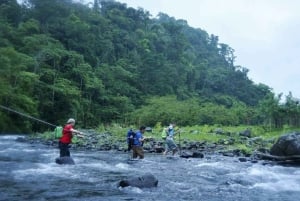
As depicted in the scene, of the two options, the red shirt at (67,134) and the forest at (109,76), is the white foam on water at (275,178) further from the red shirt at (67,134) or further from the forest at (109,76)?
the forest at (109,76)

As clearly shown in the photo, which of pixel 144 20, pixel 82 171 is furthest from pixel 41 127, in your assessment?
pixel 144 20

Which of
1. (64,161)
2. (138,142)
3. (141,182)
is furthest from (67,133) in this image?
(138,142)

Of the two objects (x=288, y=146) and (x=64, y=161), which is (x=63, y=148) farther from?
(x=288, y=146)

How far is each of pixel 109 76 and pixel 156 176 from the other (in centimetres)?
5428

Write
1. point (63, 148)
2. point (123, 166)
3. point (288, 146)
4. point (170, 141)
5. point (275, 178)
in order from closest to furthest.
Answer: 1. point (275, 178)
2. point (63, 148)
3. point (123, 166)
4. point (288, 146)
5. point (170, 141)

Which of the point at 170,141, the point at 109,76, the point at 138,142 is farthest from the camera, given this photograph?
the point at 109,76

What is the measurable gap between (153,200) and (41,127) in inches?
1590

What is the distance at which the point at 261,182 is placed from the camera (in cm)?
1292

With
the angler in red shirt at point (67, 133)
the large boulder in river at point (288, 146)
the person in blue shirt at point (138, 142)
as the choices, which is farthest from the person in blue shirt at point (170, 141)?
the angler in red shirt at point (67, 133)

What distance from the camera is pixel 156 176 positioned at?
13445 millimetres

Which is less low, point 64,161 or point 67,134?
point 67,134

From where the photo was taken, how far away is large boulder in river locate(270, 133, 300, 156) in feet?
62.1

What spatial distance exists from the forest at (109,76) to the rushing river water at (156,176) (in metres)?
27.5

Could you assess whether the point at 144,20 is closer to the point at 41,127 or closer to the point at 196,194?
the point at 41,127
